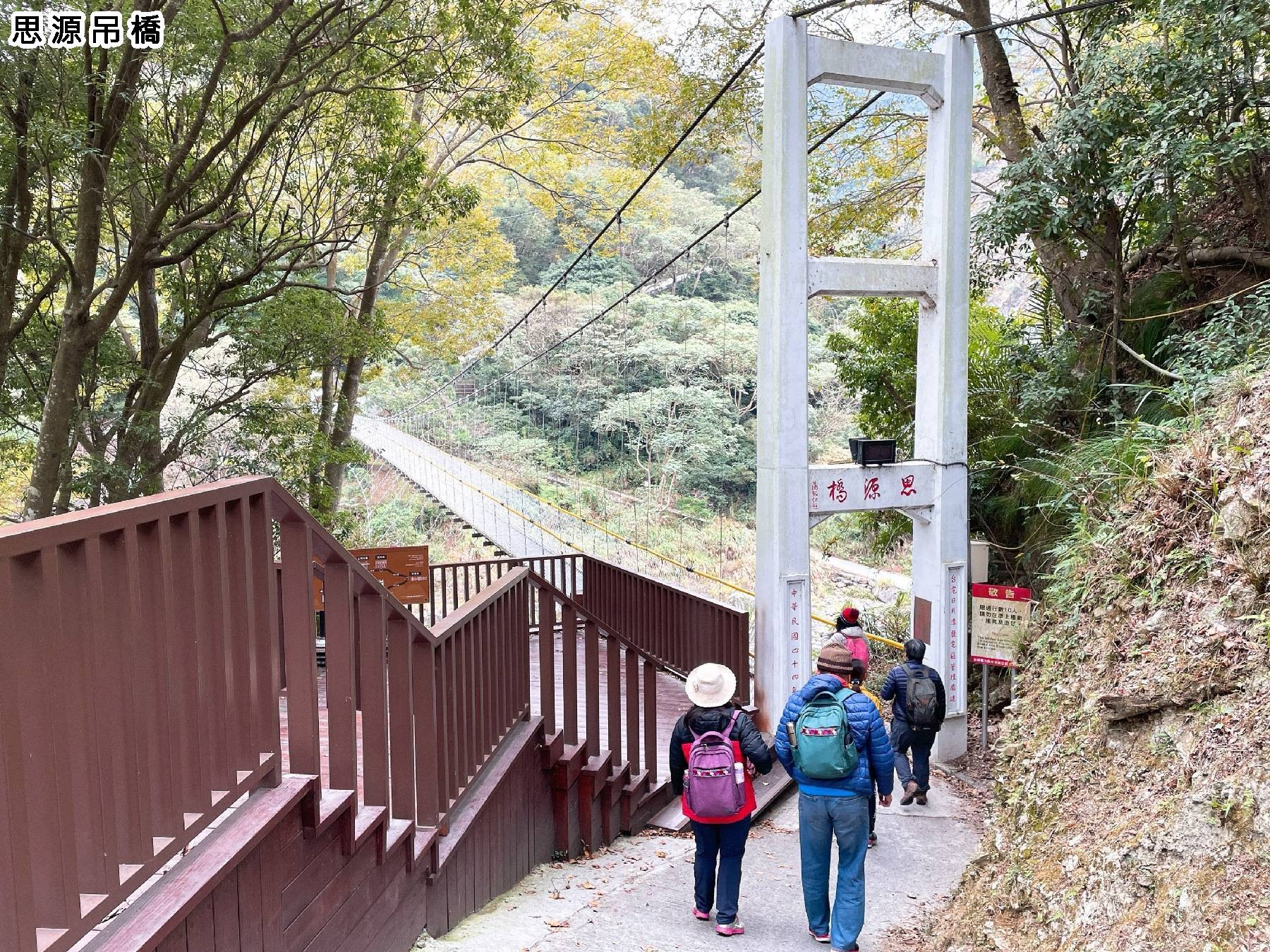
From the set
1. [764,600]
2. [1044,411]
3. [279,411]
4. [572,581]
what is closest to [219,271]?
[279,411]

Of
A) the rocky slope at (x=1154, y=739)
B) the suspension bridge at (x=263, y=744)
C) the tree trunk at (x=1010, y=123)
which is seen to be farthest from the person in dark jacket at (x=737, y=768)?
the tree trunk at (x=1010, y=123)

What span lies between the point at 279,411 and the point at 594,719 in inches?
218

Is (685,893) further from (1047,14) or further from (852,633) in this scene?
(1047,14)

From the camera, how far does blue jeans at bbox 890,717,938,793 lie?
202 inches

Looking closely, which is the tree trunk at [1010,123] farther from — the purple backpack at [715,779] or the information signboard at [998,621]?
the purple backpack at [715,779]

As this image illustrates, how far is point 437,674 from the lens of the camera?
104 inches

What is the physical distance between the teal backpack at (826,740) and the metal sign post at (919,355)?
280 centimetres

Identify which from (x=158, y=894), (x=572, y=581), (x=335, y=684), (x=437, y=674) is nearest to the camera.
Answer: (x=158, y=894)

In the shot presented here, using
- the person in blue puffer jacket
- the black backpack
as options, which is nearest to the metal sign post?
the black backpack

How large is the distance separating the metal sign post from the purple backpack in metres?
2.75

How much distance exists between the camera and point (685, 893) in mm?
3777

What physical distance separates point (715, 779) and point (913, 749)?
97.3 inches

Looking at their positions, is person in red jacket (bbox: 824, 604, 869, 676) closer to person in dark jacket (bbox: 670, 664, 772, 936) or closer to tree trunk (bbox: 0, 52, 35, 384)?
person in dark jacket (bbox: 670, 664, 772, 936)

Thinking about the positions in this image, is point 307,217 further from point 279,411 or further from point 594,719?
point 594,719
